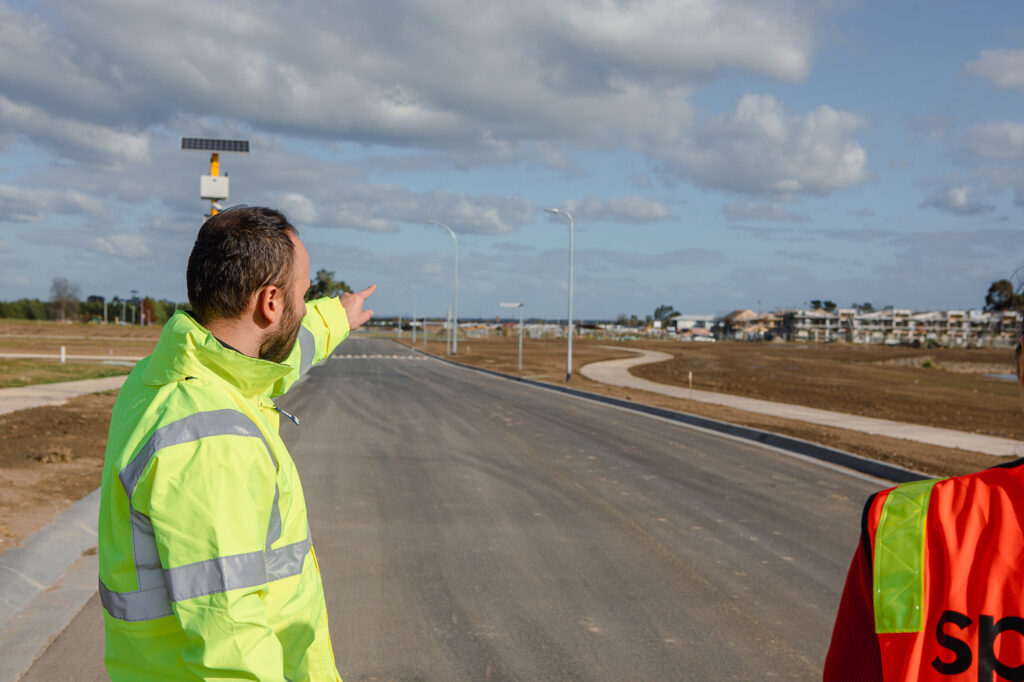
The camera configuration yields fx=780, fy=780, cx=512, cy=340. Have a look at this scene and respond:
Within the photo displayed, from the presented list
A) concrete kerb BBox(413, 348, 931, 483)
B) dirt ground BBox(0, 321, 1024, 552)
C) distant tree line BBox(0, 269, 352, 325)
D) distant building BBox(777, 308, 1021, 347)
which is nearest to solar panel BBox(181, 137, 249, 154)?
dirt ground BBox(0, 321, 1024, 552)

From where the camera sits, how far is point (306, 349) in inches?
103

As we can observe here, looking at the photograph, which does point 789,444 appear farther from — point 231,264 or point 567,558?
point 231,264

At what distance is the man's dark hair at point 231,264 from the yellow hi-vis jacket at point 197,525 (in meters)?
0.07

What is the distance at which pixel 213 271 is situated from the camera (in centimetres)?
184

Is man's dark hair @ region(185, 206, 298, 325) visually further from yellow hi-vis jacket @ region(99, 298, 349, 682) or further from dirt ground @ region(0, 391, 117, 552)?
dirt ground @ region(0, 391, 117, 552)

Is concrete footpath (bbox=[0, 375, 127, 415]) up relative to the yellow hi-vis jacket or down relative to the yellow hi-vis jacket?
down

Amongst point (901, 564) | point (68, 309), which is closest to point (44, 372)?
point (901, 564)

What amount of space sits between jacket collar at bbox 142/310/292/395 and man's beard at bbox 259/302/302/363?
95 millimetres

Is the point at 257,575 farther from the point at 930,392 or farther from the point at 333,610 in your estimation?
the point at 930,392

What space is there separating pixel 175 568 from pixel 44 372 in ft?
96.6

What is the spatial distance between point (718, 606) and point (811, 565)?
149 centimetres

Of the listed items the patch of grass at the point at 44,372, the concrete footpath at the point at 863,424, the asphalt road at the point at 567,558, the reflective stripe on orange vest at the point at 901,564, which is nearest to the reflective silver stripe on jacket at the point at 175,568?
the reflective stripe on orange vest at the point at 901,564

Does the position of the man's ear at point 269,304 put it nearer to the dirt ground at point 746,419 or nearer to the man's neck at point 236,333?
the man's neck at point 236,333

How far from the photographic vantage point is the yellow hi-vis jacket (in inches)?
62.6
